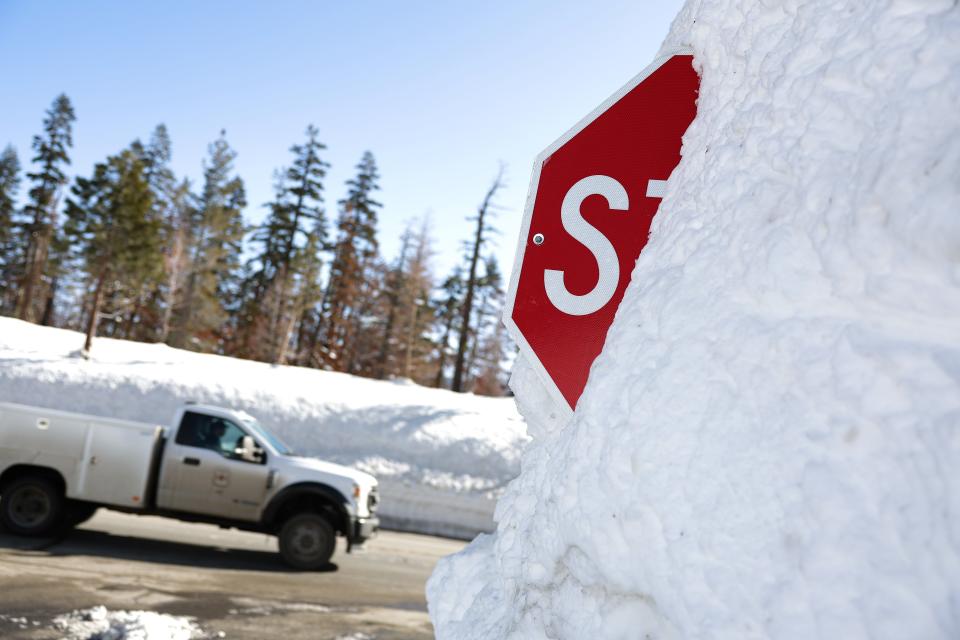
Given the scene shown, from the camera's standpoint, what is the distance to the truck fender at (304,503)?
9.23 metres

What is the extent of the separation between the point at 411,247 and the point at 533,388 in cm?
4416

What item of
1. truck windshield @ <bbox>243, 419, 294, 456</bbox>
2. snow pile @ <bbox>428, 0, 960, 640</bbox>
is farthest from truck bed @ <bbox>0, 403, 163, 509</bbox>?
snow pile @ <bbox>428, 0, 960, 640</bbox>

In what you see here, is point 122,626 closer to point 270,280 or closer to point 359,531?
point 359,531

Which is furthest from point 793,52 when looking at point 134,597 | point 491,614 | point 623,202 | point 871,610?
point 134,597

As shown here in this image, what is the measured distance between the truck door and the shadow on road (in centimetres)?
57

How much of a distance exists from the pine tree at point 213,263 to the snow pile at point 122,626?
3594cm

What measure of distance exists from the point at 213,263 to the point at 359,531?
39.0m

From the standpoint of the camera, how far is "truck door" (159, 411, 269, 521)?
9.20 meters

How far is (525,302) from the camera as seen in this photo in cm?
208

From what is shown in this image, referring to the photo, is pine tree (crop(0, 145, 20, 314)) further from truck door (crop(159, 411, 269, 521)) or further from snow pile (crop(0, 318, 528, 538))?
truck door (crop(159, 411, 269, 521))

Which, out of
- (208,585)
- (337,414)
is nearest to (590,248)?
(208,585)

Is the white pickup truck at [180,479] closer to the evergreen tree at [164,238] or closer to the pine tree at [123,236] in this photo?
the pine tree at [123,236]

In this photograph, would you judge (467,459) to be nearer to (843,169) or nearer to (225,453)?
(225,453)

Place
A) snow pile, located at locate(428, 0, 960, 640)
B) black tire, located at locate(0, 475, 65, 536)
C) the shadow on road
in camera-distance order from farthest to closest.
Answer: black tire, located at locate(0, 475, 65, 536) → the shadow on road → snow pile, located at locate(428, 0, 960, 640)
